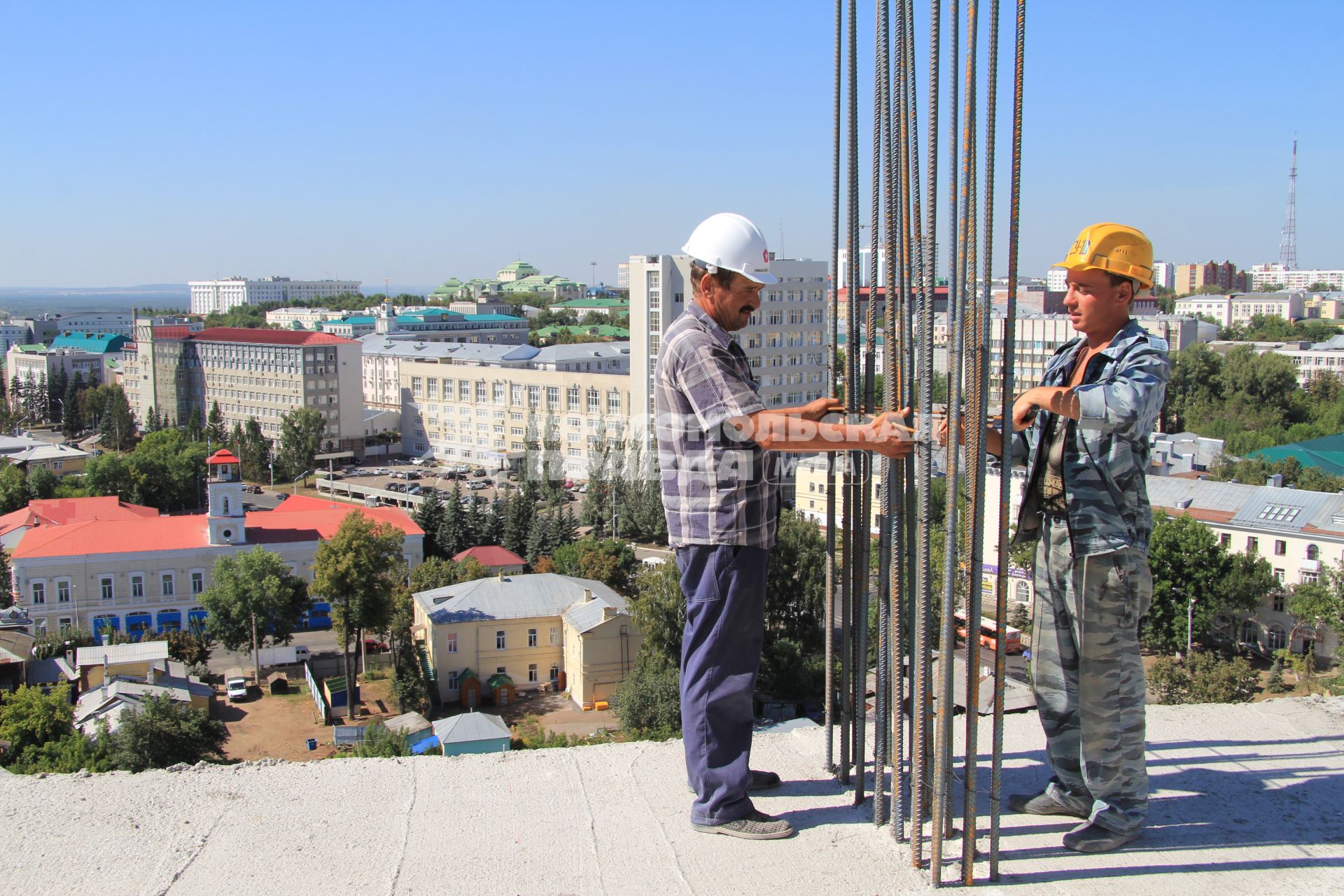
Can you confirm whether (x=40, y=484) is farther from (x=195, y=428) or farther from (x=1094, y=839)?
(x=1094, y=839)

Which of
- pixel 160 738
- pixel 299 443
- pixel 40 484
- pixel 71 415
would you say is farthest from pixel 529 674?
pixel 71 415

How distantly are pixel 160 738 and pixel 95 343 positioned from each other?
58.5 metres

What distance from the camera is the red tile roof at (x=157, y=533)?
67.3 ft

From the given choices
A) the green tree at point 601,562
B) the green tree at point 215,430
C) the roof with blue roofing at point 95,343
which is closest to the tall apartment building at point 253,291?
the roof with blue roofing at point 95,343

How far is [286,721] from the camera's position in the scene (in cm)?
1612

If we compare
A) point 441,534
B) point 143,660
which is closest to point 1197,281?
point 441,534

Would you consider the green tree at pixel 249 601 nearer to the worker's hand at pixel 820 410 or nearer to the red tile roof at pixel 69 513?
the red tile roof at pixel 69 513

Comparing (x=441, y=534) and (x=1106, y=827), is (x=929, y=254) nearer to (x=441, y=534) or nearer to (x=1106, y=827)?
(x=1106, y=827)

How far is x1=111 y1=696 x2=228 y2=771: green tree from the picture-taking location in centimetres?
1195

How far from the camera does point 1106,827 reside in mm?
2568

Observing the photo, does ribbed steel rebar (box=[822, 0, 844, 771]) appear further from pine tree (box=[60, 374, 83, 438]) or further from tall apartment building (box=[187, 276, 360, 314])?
tall apartment building (box=[187, 276, 360, 314])

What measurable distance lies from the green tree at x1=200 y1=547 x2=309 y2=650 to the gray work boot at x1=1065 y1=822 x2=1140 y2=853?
699 inches

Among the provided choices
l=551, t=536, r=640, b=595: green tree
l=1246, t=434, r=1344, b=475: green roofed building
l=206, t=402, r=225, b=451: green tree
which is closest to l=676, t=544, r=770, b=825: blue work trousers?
l=551, t=536, r=640, b=595: green tree

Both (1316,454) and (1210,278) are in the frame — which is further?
(1210,278)
